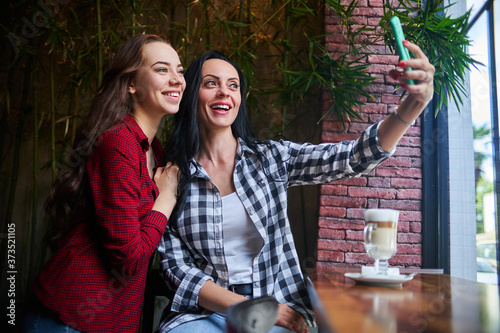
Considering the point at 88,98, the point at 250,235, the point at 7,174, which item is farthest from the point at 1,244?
the point at 250,235

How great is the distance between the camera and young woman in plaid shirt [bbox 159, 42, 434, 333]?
159 centimetres

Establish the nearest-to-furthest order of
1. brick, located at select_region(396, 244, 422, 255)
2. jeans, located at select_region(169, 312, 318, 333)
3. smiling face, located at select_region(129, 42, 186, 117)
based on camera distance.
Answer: jeans, located at select_region(169, 312, 318, 333)
smiling face, located at select_region(129, 42, 186, 117)
brick, located at select_region(396, 244, 422, 255)

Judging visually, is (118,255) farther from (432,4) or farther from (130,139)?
(432,4)

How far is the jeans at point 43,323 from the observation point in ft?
4.58

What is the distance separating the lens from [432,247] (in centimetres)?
267

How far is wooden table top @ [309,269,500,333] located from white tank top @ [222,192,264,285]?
1.97ft

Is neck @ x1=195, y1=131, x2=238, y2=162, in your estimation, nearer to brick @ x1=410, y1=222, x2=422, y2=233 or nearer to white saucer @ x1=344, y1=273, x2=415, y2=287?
white saucer @ x1=344, y1=273, x2=415, y2=287

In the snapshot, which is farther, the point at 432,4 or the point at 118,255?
the point at 432,4

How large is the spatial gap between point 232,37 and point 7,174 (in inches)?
88.3

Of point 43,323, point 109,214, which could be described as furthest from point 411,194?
point 43,323

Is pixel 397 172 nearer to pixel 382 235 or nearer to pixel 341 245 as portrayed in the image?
pixel 341 245

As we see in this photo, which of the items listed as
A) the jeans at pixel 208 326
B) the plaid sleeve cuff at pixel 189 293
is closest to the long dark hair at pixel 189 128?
the plaid sleeve cuff at pixel 189 293

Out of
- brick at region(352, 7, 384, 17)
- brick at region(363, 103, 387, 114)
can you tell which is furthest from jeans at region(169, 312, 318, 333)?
brick at region(352, 7, 384, 17)

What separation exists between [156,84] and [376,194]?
1.62 metres
